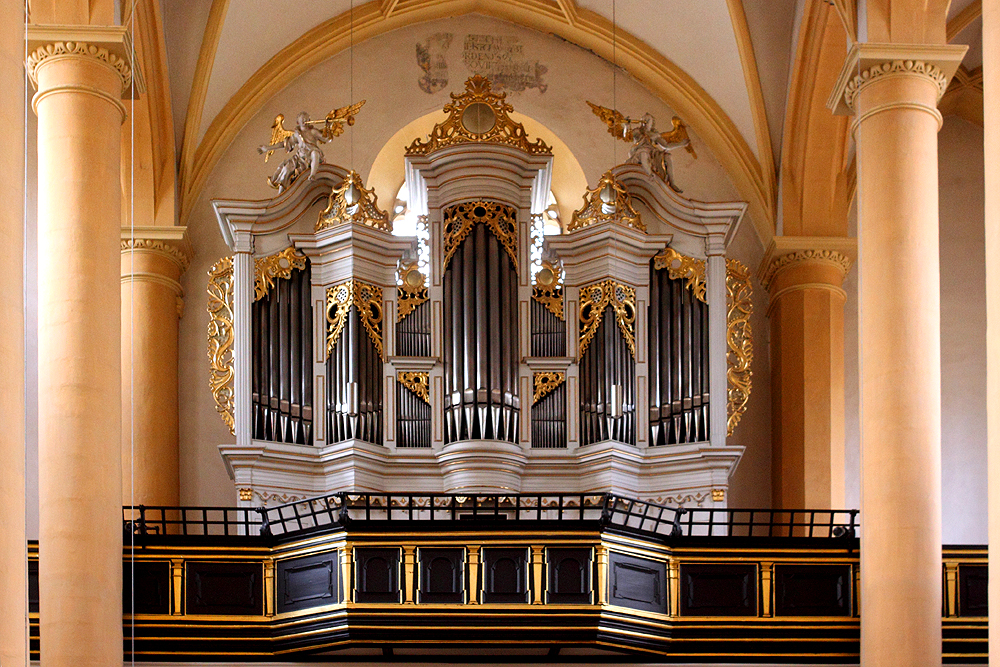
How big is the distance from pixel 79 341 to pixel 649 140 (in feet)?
26.7

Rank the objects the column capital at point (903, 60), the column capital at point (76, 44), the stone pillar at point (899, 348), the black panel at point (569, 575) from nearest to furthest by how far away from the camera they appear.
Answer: the stone pillar at point (899, 348), the column capital at point (76, 44), the column capital at point (903, 60), the black panel at point (569, 575)

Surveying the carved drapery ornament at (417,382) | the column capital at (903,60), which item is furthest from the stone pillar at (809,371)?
the column capital at (903,60)

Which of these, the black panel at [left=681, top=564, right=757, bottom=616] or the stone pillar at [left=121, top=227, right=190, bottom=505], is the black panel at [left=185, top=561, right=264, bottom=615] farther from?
the black panel at [left=681, top=564, right=757, bottom=616]

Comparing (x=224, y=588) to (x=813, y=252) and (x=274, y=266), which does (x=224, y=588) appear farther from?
(x=813, y=252)

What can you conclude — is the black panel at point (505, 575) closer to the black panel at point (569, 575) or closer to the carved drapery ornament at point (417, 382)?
the black panel at point (569, 575)

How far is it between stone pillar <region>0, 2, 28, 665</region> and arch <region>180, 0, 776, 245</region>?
1217 cm

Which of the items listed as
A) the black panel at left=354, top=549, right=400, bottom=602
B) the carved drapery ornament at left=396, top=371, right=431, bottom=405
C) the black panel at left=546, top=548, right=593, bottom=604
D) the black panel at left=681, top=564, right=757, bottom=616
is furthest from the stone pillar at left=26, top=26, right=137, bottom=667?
the black panel at left=681, top=564, right=757, bottom=616

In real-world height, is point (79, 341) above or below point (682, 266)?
below

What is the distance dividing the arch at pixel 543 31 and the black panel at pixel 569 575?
695cm

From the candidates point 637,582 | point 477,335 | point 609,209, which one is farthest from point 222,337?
point 637,582

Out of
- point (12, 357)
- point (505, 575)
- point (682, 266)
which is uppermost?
point (682, 266)

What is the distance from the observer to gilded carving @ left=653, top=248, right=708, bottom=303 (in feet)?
67.2

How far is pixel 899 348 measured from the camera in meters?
15.9

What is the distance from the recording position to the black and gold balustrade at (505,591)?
17359mm
